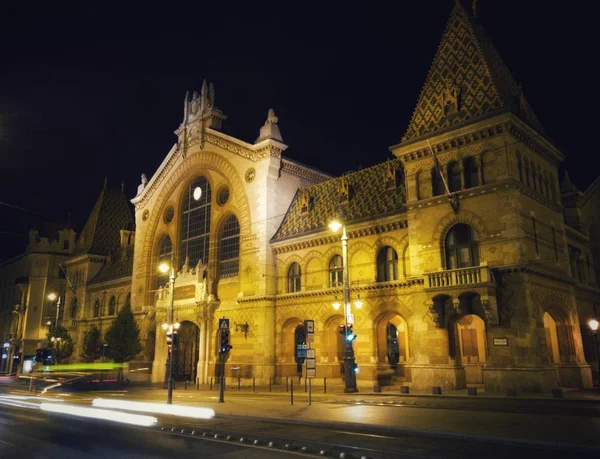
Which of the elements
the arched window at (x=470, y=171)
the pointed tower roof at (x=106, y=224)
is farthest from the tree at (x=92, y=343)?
the arched window at (x=470, y=171)

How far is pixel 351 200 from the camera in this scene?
116ft

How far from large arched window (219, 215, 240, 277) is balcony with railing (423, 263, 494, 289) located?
1779 cm

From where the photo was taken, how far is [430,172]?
29062 mm

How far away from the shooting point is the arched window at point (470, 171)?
89.7 ft

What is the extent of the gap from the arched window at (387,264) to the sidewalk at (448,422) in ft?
39.9

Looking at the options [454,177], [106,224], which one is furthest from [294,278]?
[106,224]

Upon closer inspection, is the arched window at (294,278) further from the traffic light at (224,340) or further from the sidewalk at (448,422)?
the sidewalk at (448,422)

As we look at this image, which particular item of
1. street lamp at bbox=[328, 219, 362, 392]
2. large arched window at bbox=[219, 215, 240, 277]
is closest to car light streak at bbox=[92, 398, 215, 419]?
street lamp at bbox=[328, 219, 362, 392]

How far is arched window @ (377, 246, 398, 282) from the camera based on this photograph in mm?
31500

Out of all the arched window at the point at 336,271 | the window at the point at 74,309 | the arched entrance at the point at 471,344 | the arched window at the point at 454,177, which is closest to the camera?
the arched window at the point at 454,177

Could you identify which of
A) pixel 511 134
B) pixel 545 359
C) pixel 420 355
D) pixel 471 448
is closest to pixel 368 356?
pixel 420 355

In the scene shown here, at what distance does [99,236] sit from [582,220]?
5036 centimetres

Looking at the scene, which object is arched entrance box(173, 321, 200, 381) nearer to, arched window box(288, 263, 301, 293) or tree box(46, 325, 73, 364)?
arched window box(288, 263, 301, 293)

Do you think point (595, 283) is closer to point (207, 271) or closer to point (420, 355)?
point (420, 355)
